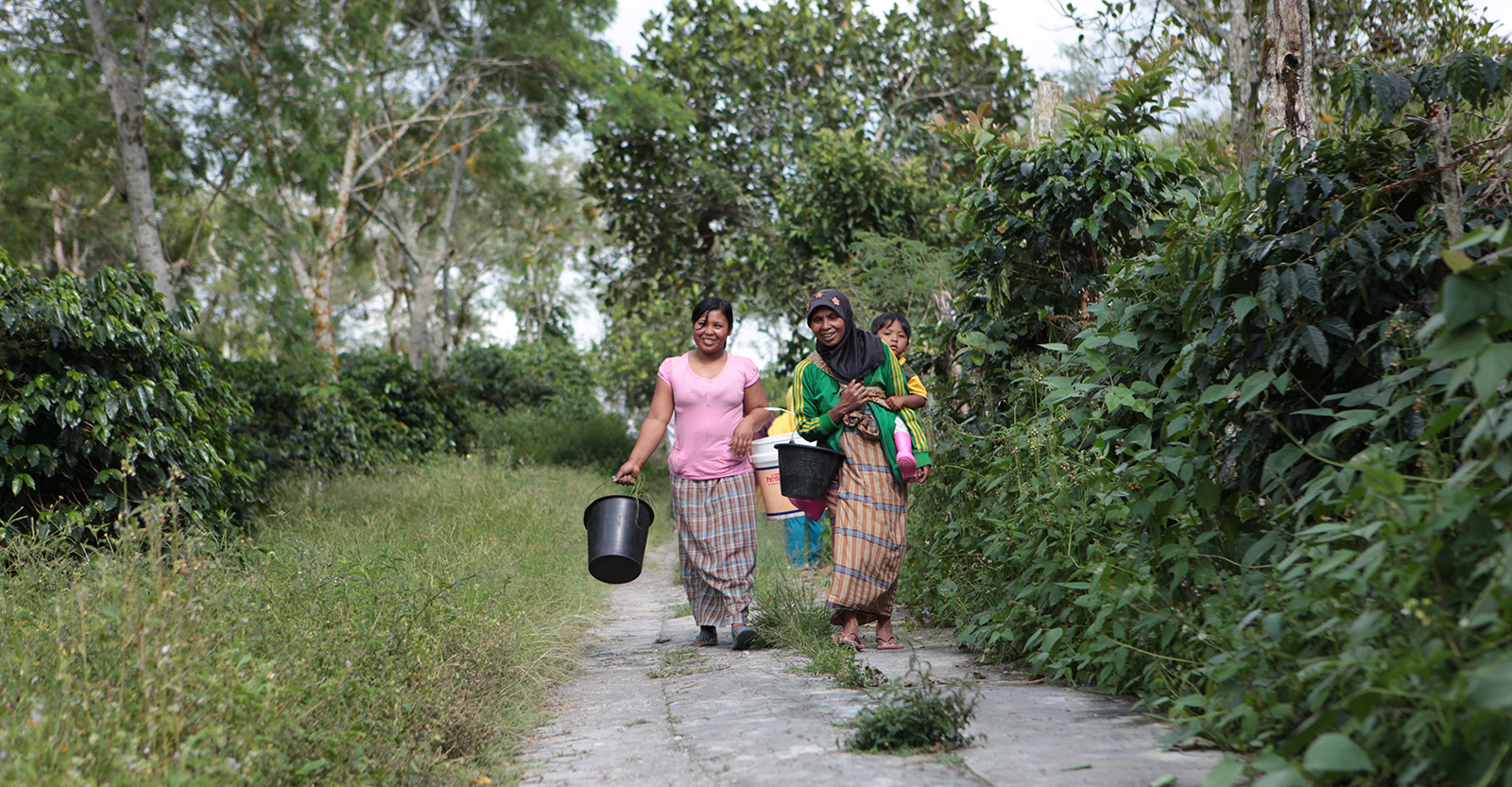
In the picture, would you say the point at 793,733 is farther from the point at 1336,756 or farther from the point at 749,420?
the point at 749,420

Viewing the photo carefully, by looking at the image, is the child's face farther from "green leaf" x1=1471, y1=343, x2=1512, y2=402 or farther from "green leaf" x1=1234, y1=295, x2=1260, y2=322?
"green leaf" x1=1471, y1=343, x2=1512, y2=402

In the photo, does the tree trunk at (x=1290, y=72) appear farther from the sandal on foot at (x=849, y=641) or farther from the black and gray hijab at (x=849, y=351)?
the sandal on foot at (x=849, y=641)

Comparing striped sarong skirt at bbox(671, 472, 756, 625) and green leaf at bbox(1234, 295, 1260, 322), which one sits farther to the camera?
striped sarong skirt at bbox(671, 472, 756, 625)

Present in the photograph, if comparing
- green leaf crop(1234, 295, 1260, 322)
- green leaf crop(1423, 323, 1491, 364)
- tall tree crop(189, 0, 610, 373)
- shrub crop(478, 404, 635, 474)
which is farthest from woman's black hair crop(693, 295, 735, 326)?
shrub crop(478, 404, 635, 474)

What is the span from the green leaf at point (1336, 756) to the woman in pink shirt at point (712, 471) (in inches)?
144

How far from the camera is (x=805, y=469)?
5.10 m

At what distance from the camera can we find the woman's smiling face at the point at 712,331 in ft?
18.2

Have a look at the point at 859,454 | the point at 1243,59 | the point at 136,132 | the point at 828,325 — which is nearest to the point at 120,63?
the point at 136,132

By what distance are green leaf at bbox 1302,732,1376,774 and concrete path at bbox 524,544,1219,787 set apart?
0.52 metres

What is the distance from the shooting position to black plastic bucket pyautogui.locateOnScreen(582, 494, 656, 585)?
521 cm

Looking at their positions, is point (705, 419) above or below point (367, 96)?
below

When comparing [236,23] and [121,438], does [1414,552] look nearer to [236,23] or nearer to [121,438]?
[121,438]

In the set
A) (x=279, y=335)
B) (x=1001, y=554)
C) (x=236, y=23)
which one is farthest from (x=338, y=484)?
(x=1001, y=554)

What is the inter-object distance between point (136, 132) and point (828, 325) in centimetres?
849
